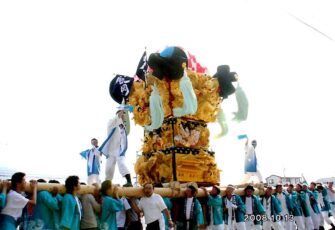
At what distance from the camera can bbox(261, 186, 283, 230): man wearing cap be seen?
9133 millimetres

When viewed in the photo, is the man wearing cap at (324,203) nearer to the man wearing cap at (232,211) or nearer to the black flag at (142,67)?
the man wearing cap at (232,211)

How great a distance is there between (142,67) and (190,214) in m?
4.60

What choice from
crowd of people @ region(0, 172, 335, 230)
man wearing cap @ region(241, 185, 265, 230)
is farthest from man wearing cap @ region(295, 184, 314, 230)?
man wearing cap @ region(241, 185, 265, 230)

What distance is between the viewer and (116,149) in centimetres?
799

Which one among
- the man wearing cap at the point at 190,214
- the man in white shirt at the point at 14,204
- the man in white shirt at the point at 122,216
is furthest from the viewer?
the man wearing cap at the point at 190,214

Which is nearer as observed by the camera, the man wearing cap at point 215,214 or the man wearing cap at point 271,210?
the man wearing cap at point 215,214

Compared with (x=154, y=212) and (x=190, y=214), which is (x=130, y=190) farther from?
(x=190, y=214)

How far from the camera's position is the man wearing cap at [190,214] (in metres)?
7.24

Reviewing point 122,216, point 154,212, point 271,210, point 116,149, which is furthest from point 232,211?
point 116,149

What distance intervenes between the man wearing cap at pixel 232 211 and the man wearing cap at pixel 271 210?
3.48ft

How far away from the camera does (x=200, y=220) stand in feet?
23.9

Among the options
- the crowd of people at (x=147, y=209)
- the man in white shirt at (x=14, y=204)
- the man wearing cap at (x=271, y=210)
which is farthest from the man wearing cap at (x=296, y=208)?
the man in white shirt at (x=14, y=204)

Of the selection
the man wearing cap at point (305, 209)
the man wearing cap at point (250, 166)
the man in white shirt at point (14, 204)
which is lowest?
the man wearing cap at point (305, 209)

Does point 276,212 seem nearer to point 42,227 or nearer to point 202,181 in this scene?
point 202,181
